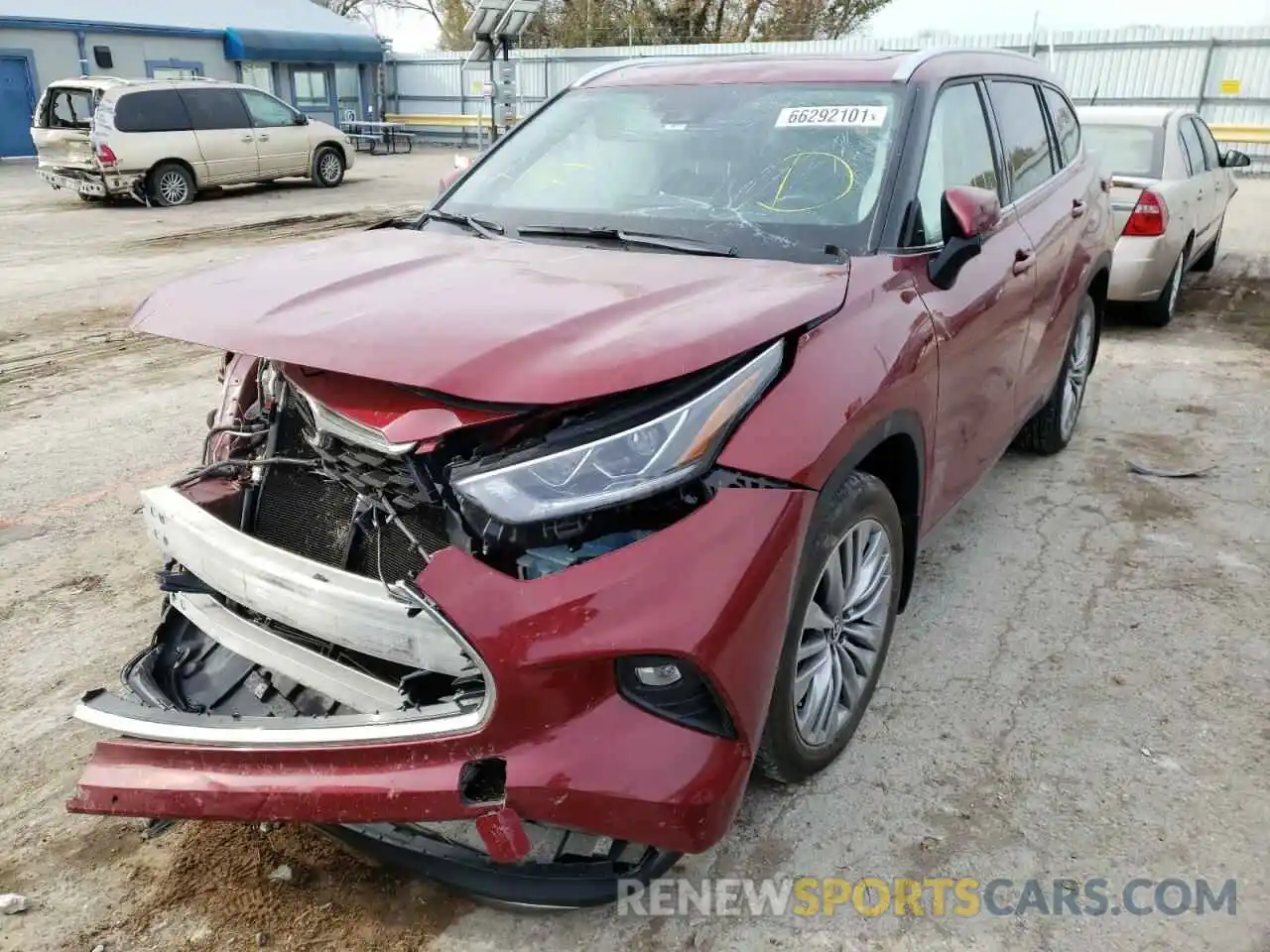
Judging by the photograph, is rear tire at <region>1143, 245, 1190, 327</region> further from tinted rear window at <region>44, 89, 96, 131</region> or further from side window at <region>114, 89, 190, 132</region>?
tinted rear window at <region>44, 89, 96, 131</region>

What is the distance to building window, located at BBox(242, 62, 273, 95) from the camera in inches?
1064

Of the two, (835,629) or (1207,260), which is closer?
(835,629)

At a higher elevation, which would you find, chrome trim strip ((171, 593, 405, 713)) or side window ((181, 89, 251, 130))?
side window ((181, 89, 251, 130))

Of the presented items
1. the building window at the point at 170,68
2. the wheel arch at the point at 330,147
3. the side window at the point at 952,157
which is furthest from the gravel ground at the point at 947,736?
the building window at the point at 170,68

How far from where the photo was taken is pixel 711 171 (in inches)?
127

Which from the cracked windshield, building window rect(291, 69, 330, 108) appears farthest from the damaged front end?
building window rect(291, 69, 330, 108)

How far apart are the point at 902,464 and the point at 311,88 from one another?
29796 millimetres

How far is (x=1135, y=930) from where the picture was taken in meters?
2.25

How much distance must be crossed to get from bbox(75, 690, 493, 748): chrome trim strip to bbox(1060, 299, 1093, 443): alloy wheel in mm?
3904

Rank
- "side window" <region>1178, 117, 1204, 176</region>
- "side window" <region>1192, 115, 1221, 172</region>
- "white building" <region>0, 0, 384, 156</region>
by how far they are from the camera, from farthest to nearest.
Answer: "white building" <region>0, 0, 384, 156</region>, "side window" <region>1192, 115, 1221, 172</region>, "side window" <region>1178, 117, 1204, 176</region>

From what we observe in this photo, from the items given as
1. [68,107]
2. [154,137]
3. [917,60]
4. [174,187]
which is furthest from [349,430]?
[68,107]

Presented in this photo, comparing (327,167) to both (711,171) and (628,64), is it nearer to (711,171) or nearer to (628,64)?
(628,64)

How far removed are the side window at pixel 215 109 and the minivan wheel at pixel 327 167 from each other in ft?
5.26

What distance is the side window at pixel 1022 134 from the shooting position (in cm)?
384
